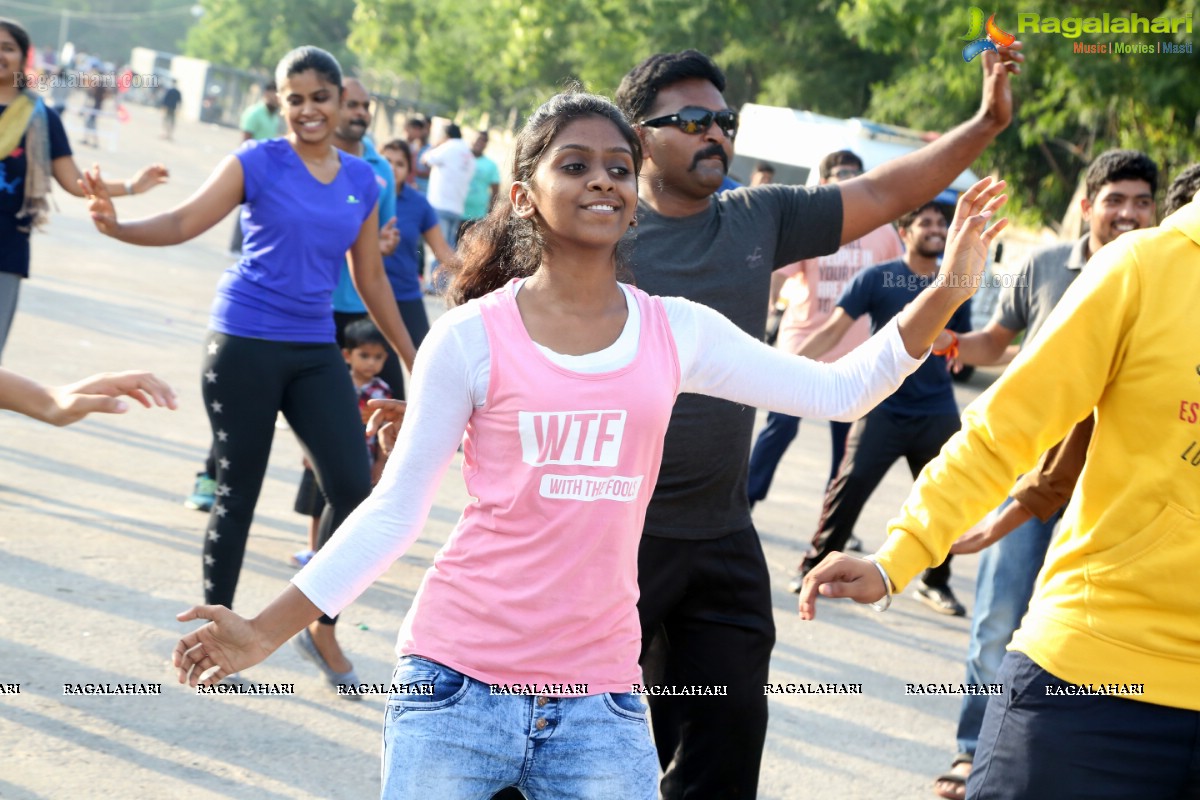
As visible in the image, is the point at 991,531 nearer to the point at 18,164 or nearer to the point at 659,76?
the point at 659,76

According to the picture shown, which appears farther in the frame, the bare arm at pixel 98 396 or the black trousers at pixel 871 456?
the black trousers at pixel 871 456

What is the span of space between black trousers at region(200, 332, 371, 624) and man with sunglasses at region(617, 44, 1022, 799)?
1.82m

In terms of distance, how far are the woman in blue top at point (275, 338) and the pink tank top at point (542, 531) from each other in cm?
259

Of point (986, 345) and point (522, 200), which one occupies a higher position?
point (522, 200)

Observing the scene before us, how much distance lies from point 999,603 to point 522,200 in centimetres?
268

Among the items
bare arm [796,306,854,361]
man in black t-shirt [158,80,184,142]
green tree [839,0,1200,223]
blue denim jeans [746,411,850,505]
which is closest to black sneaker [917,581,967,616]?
blue denim jeans [746,411,850,505]

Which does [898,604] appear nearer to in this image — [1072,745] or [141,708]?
[141,708]

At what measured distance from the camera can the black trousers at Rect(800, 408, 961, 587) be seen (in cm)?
720

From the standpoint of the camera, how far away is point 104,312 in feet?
43.6

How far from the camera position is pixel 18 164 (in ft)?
21.6

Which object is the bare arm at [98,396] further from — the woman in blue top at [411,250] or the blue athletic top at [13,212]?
the woman in blue top at [411,250]

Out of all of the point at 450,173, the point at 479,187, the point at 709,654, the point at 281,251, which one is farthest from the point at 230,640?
the point at 479,187

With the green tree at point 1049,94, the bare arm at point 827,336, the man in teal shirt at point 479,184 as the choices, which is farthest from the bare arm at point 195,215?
the man in teal shirt at point 479,184

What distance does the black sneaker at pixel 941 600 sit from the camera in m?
7.58
